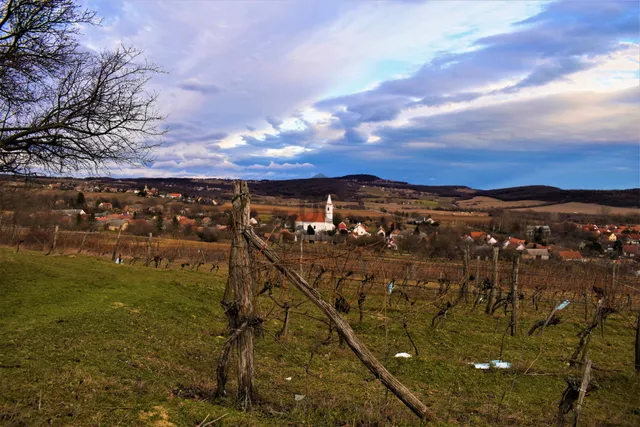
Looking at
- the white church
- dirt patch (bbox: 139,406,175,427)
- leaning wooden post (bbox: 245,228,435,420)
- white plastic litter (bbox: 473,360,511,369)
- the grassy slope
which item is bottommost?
the white church

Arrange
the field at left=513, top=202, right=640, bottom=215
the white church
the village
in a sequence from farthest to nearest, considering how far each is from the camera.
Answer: the white church < the field at left=513, top=202, right=640, bottom=215 < the village

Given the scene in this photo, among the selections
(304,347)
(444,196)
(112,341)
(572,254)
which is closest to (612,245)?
(572,254)

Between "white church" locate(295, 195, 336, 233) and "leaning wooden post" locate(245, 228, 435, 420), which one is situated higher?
"leaning wooden post" locate(245, 228, 435, 420)

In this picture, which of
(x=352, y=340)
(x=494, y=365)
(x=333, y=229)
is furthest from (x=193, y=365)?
(x=333, y=229)

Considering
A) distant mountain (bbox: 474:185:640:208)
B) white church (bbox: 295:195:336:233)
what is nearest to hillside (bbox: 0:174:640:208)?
distant mountain (bbox: 474:185:640:208)

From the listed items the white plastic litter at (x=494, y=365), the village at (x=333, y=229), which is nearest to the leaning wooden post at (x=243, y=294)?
the white plastic litter at (x=494, y=365)

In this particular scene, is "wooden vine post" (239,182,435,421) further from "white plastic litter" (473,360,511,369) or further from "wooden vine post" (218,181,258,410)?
"white plastic litter" (473,360,511,369)

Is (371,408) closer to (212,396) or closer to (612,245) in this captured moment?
Answer: (212,396)

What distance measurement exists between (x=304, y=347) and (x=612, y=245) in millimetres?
56734

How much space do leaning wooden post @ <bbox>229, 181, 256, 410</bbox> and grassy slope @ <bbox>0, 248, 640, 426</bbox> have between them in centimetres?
20

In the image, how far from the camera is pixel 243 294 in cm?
400

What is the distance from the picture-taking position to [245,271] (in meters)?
4.00

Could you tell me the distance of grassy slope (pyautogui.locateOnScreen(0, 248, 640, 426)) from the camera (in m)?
3.77

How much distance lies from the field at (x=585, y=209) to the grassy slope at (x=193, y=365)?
3470 inches
